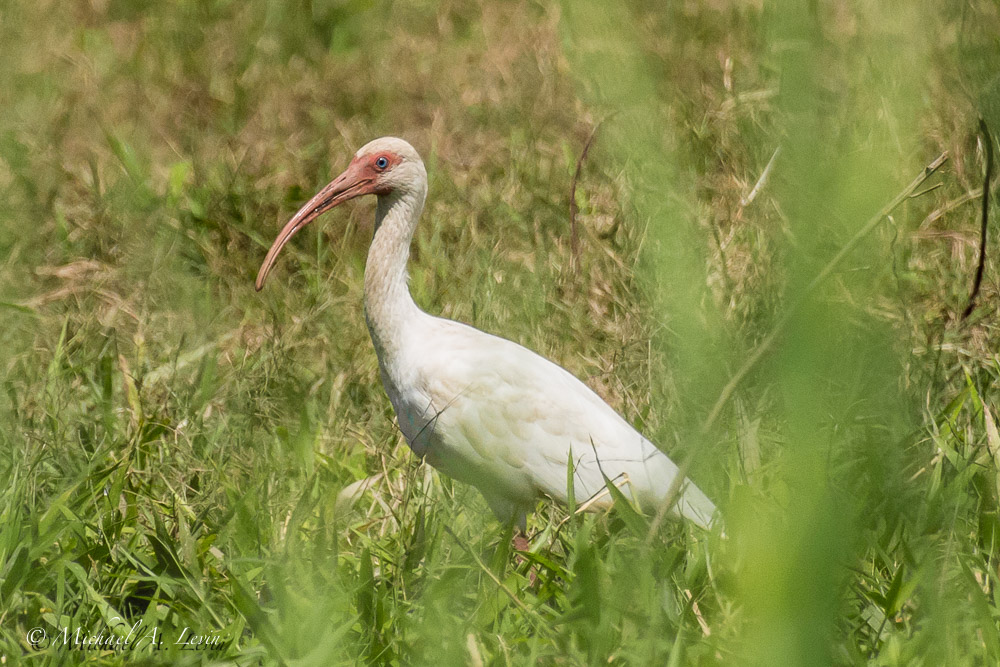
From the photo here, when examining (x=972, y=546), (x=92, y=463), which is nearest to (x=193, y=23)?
(x=92, y=463)

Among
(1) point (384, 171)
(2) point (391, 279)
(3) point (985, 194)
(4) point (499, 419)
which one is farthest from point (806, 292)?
(1) point (384, 171)

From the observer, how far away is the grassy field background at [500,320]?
25.9 inches

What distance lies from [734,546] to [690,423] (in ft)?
0.32

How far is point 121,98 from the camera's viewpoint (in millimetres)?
6234

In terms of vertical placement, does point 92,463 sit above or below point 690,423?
below

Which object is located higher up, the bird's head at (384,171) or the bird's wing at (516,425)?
the bird's head at (384,171)

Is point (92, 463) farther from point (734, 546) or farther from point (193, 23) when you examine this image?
point (193, 23)

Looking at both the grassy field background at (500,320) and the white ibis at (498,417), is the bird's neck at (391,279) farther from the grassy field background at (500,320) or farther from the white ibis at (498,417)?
the grassy field background at (500,320)

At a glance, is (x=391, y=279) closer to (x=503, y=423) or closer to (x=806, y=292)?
(x=503, y=423)

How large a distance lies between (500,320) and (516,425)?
91 cm

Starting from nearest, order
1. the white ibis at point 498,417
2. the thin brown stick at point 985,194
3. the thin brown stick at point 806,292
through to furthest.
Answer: the thin brown stick at point 806,292, the thin brown stick at point 985,194, the white ibis at point 498,417

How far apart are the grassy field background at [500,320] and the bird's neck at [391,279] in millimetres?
335

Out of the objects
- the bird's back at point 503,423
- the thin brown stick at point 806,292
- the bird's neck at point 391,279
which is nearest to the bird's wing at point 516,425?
the bird's back at point 503,423

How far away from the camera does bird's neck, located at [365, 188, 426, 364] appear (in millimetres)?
3387
